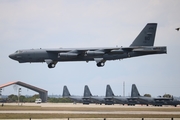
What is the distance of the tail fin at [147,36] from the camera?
2341 inches

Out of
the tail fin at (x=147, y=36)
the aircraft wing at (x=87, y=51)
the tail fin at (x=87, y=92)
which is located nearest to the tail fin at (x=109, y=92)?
the tail fin at (x=87, y=92)

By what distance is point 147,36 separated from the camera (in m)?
59.9

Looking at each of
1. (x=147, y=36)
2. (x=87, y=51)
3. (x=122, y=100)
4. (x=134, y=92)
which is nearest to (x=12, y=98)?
(x=122, y=100)

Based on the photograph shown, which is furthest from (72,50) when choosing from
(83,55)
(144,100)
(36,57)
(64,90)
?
(64,90)

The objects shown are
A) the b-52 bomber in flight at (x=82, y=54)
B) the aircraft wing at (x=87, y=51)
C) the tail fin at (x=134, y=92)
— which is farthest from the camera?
the tail fin at (x=134, y=92)

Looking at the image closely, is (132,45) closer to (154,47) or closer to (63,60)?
(154,47)

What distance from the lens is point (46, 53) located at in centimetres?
5656

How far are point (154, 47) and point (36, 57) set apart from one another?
1770 centimetres

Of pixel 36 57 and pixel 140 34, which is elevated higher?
pixel 140 34

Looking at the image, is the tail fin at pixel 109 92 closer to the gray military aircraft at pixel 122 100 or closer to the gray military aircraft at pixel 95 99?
the gray military aircraft at pixel 95 99

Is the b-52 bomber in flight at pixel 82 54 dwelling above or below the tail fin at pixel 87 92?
above

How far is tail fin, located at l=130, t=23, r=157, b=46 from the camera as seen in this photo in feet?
195

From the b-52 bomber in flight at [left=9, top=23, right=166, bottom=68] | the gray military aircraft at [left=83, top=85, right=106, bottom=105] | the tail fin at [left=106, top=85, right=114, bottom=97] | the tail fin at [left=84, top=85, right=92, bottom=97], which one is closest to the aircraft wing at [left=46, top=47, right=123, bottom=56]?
the b-52 bomber in flight at [left=9, top=23, right=166, bottom=68]

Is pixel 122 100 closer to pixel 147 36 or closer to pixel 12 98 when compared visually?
pixel 147 36
